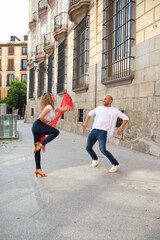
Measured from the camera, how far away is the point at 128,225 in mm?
2303

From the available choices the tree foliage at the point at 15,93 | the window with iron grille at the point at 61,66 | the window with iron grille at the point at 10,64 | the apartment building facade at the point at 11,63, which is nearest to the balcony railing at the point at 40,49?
the window with iron grille at the point at 61,66

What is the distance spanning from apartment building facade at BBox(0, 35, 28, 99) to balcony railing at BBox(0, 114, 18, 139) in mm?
40671

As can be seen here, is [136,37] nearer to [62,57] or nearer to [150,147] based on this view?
[150,147]

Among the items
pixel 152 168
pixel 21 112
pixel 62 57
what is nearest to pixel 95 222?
pixel 152 168

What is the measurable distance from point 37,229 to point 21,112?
146 ft

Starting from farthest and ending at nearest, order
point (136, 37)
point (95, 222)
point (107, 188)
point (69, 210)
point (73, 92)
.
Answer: point (73, 92), point (136, 37), point (107, 188), point (69, 210), point (95, 222)

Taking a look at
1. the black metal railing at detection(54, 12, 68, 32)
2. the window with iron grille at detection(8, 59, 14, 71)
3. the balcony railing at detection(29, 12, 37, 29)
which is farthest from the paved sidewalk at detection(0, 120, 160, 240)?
the window with iron grille at detection(8, 59, 14, 71)

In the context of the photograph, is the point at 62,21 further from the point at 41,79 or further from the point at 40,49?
the point at 41,79

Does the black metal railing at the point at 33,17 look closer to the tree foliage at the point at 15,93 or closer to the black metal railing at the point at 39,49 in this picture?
the black metal railing at the point at 39,49

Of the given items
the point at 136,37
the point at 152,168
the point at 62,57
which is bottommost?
the point at 152,168

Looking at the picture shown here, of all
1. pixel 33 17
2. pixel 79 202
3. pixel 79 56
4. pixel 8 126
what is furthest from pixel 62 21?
pixel 79 202

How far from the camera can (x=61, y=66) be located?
15.5 m

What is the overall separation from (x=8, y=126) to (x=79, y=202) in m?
7.37

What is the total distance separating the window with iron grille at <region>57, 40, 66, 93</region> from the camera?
48.5ft
